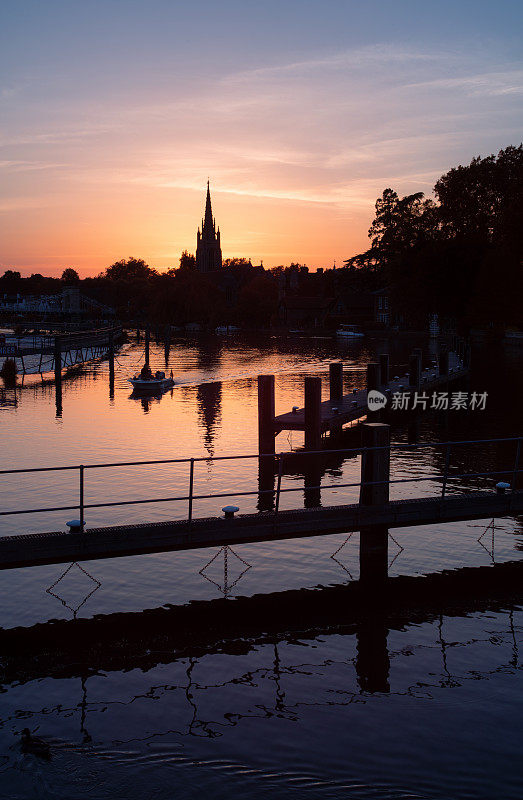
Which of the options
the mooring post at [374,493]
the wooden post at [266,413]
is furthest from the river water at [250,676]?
the wooden post at [266,413]

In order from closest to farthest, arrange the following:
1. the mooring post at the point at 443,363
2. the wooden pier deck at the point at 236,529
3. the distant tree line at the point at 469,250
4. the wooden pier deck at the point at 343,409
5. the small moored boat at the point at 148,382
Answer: the wooden pier deck at the point at 236,529, the wooden pier deck at the point at 343,409, the mooring post at the point at 443,363, the small moored boat at the point at 148,382, the distant tree line at the point at 469,250

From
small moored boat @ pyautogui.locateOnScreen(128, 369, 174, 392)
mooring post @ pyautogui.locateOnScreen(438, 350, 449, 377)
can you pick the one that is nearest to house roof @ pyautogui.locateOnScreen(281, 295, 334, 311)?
A: small moored boat @ pyautogui.locateOnScreen(128, 369, 174, 392)

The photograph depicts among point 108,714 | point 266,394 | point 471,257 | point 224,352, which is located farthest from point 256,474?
point 224,352

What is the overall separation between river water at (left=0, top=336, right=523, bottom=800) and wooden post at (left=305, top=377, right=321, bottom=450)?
86.9 inches

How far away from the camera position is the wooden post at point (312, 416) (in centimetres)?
2712

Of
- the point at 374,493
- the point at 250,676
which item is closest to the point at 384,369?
the point at 374,493

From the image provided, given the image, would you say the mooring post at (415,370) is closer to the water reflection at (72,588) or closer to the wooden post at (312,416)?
the wooden post at (312,416)

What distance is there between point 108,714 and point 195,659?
93.0 inches

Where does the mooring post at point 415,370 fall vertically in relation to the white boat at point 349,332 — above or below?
below

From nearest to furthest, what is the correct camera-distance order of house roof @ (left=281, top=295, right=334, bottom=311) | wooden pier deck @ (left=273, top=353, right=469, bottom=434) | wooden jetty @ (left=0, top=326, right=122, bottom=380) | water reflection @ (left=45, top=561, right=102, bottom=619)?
water reflection @ (left=45, top=561, right=102, bottom=619)
wooden pier deck @ (left=273, top=353, right=469, bottom=434)
wooden jetty @ (left=0, top=326, right=122, bottom=380)
house roof @ (left=281, top=295, right=334, bottom=311)

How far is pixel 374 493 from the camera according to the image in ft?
53.8

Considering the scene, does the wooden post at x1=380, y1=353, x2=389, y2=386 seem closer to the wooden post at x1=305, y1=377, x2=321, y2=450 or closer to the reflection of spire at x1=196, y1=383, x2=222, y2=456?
the reflection of spire at x1=196, y1=383, x2=222, y2=456

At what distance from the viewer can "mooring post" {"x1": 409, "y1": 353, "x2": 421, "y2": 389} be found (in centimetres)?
4481

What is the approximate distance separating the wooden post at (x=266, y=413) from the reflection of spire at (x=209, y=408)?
5651 millimetres
